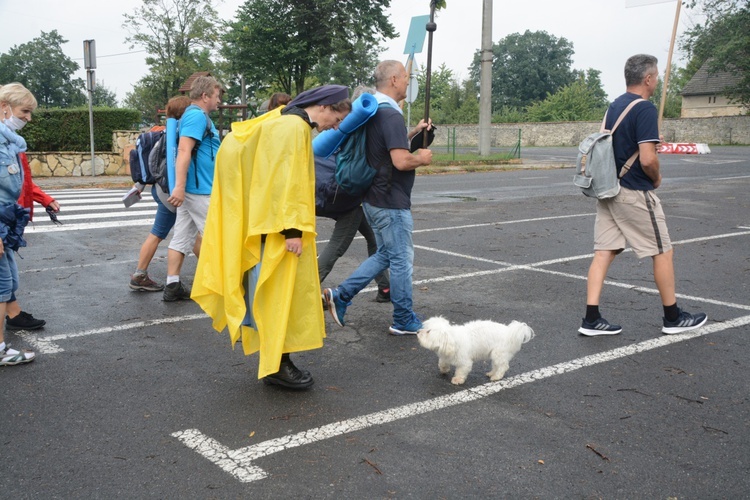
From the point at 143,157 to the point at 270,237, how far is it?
3.43m

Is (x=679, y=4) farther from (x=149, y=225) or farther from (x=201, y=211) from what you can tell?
(x=149, y=225)

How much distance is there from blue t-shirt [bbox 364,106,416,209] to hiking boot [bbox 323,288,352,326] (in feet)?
2.31

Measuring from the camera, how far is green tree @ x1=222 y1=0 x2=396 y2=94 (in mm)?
31109

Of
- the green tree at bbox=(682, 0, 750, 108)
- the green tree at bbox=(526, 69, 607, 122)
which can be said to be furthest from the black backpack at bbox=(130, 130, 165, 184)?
the green tree at bbox=(526, 69, 607, 122)

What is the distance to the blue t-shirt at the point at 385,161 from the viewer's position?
487 centimetres

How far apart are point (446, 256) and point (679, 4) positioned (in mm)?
3701

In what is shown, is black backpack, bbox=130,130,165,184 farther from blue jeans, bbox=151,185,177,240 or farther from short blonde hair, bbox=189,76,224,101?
short blonde hair, bbox=189,76,224,101

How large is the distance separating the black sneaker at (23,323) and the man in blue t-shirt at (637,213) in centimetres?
415

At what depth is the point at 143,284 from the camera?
6832mm

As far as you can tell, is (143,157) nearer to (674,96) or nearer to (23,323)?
(23,323)

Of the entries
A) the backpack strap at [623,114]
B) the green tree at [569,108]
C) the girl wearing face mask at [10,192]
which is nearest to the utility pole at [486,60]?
the backpack strap at [623,114]

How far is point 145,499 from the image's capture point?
2.98 meters

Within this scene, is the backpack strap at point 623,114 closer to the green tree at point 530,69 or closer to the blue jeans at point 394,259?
the blue jeans at point 394,259

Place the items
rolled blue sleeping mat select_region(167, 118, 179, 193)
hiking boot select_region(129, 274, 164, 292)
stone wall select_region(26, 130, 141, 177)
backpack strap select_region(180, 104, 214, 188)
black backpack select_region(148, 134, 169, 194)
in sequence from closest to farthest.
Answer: backpack strap select_region(180, 104, 214, 188) → rolled blue sleeping mat select_region(167, 118, 179, 193) → black backpack select_region(148, 134, 169, 194) → hiking boot select_region(129, 274, 164, 292) → stone wall select_region(26, 130, 141, 177)
